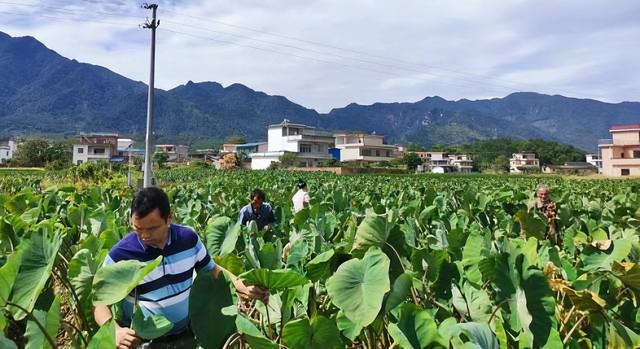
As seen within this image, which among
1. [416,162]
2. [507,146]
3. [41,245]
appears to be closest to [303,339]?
[41,245]

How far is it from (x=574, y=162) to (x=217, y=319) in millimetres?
98936

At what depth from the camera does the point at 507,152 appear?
100 m

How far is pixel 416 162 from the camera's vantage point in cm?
6938

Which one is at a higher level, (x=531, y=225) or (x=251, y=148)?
(x=251, y=148)

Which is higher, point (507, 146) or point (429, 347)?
point (507, 146)

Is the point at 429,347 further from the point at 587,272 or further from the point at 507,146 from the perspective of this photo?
the point at 507,146

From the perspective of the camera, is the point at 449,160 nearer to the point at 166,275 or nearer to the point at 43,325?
the point at 166,275

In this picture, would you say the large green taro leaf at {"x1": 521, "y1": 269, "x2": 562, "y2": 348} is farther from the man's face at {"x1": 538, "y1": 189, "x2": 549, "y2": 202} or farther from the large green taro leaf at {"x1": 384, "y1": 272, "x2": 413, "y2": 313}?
the man's face at {"x1": 538, "y1": 189, "x2": 549, "y2": 202}

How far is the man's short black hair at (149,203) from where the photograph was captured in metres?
2.03

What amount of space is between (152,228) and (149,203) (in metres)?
0.10

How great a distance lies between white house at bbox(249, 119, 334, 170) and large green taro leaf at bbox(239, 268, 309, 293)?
56700 millimetres

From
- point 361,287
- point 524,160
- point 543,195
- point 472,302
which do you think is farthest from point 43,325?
point 524,160

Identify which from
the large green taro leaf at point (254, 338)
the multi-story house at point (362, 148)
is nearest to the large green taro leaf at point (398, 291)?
the large green taro leaf at point (254, 338)

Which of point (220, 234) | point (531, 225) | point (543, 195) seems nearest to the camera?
point (220, 234)
